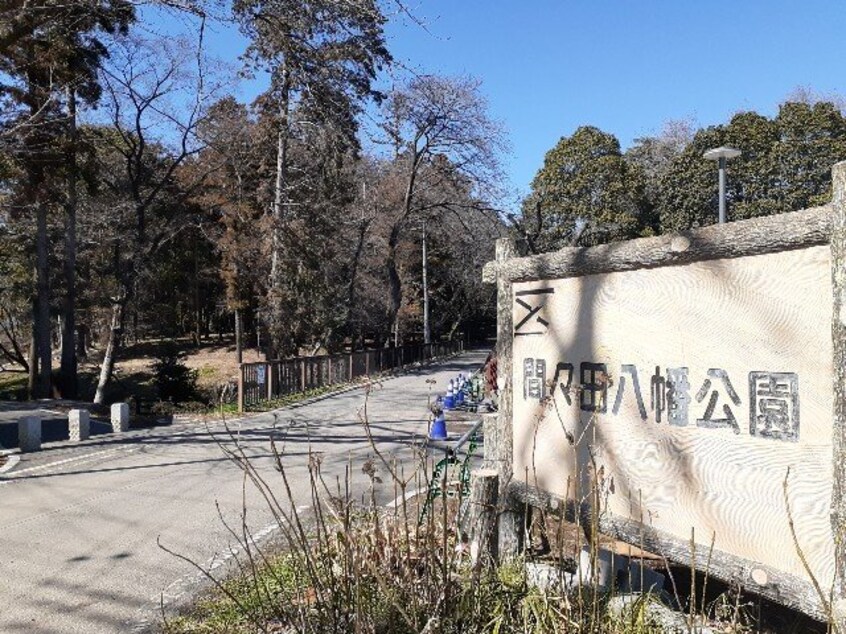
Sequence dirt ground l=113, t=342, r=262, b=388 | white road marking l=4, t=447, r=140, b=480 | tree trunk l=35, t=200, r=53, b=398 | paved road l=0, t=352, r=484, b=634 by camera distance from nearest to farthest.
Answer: paved road l=0, t=352, r=484, b=634 → white road marking l=4, t=447, r=140, b=480 → tree trunk l=35, t=200, r=53, b=398 → dirt ground l=113, t=342, r=262, b=388

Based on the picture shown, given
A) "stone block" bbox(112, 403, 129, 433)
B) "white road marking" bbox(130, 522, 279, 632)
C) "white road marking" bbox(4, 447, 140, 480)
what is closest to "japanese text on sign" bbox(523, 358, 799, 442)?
"white road marking" bbox(130, 522, 279, 632)

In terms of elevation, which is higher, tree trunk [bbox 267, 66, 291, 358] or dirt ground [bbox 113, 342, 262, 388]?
tree trunk [bbox 267, 66, 291, 358]

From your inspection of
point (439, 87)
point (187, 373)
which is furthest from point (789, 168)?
point (187, 373)

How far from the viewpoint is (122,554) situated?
17.6 feet

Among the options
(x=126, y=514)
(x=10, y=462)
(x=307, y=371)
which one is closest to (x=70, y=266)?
(x=307, y=371)

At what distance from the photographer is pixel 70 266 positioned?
20.6 metres

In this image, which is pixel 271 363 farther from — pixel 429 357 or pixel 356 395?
pixel 429 357

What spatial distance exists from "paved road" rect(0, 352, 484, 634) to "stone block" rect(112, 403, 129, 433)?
2.96 feet

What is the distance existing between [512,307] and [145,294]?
3351 cm

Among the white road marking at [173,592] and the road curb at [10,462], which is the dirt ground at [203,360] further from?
the white road marking at [173,592]

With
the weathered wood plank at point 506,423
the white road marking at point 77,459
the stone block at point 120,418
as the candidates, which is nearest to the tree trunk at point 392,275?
the stone block at point 120,418

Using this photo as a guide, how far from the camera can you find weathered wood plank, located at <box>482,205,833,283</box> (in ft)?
8.03

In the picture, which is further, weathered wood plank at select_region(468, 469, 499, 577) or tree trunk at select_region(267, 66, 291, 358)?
tree trunk at select_region(267, 66, 291, 358)

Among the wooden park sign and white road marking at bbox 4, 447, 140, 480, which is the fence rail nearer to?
white road marking at bbox 4, 447, 140, 480
